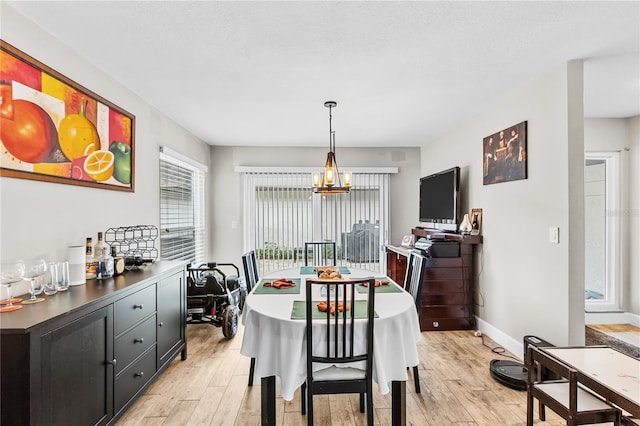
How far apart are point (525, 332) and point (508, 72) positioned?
225 cm

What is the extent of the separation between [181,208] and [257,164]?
1.60 metres

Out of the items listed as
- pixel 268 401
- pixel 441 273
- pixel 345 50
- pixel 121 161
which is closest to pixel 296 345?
pixel 268 401

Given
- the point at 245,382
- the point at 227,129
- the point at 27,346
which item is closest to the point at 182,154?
the point at 227,129

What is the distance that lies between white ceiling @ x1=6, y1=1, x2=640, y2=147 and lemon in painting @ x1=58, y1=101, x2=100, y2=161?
399mm

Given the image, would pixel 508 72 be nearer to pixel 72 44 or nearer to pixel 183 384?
pixel 72 44

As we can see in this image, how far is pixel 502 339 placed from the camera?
3.44 m

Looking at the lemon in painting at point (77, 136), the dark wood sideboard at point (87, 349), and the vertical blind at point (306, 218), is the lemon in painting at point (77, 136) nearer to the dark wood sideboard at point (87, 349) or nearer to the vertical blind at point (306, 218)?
the dark wood sideboard at point (87, 349)

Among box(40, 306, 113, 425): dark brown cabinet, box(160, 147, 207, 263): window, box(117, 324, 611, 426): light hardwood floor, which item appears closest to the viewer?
box(40, 306, 113, 425): dark brown cabinet

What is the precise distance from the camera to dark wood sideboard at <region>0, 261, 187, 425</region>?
4.68 ft

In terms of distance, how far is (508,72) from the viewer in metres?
2.76

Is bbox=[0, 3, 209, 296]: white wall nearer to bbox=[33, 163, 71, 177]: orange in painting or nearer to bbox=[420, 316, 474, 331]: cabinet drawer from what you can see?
bbox=[33, 163, 71, 177]: orange in painting

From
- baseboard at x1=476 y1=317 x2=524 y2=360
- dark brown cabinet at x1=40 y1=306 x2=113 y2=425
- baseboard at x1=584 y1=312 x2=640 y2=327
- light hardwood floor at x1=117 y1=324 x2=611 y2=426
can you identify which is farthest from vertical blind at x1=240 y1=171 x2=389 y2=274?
dark brown cabinet at x1=40 y1=306 x2=113 y2=425

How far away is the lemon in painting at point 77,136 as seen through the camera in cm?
223

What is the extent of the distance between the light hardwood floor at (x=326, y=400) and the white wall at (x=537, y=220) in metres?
0.58
